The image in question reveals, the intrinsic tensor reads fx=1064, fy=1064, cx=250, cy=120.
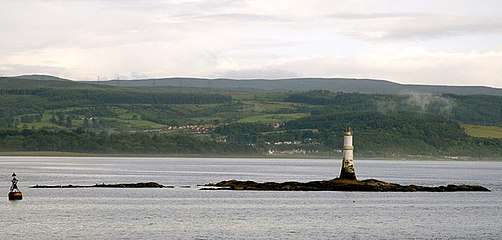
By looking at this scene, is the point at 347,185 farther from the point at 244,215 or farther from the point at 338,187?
the point at 244,215

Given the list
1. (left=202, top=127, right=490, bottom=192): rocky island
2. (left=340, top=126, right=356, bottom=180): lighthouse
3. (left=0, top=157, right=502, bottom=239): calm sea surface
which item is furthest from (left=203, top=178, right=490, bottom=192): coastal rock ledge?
(left=340, top=126, right=356, bottom=180): lighthouse

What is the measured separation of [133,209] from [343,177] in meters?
24.7

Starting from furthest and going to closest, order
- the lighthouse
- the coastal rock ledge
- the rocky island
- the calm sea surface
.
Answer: the coastal rock ledge < the rocky island < the lighthouse < the calm sea surface

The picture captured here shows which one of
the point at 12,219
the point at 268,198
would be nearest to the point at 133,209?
the point at 12,219

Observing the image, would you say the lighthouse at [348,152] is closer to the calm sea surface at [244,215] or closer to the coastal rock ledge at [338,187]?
the coastal rock ledge at [338,187]

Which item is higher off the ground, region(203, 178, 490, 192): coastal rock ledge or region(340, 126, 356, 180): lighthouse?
region(340, 126, 356, 180): lighthouse

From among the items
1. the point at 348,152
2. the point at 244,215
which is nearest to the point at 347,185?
the point at 348,152

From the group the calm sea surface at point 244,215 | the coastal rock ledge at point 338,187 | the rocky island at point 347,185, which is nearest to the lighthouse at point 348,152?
the rocky island at point 347,185

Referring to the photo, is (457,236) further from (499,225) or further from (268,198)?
(268,198)

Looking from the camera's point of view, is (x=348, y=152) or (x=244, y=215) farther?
(x=348, y=152)

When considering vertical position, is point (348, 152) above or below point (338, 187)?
above

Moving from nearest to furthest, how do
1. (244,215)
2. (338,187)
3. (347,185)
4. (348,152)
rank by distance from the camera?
(244,215) < (348,152) < (338,187) < (347,185)

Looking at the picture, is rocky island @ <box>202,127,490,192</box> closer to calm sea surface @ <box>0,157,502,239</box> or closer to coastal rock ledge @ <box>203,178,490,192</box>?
coastal rock ledge @ <box>203,178,490,192</box>

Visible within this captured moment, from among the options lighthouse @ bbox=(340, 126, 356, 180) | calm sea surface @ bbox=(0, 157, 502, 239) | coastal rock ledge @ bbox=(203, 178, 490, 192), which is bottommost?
calm sea surface @ bbox=(0, 157, 502, 239)
